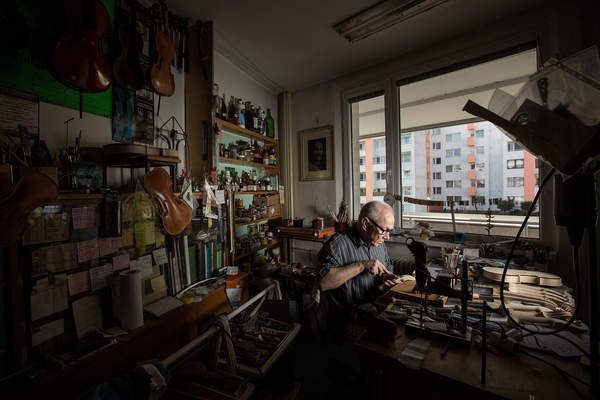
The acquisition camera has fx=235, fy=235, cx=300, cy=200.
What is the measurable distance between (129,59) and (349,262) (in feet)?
7.36

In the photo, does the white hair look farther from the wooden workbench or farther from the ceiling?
the ceiling

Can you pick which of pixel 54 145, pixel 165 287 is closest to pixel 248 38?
pixel 54 145

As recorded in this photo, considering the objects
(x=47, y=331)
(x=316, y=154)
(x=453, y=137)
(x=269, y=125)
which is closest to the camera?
(x=47, y=331)

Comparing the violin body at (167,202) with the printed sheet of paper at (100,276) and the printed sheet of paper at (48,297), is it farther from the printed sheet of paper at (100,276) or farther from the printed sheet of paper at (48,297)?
the printed sheet of paper at (48,297)

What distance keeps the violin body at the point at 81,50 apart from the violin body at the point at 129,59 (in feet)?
0.86

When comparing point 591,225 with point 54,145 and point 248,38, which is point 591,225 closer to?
point 54,145

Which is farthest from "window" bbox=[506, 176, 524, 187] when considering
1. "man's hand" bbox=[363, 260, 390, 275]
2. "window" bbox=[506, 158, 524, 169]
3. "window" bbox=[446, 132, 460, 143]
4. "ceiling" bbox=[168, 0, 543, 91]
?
"man's hand" bbox=[363, 260, 390, 275]

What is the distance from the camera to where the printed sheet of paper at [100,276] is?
136 centimetres

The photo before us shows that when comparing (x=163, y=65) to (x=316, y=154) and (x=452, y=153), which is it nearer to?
(x=316, y=154)

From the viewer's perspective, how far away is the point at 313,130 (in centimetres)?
362

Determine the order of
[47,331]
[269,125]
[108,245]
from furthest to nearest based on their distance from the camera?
1. [269,125]
2. [108,245]
3. [47,331]

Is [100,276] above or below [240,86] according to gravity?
below

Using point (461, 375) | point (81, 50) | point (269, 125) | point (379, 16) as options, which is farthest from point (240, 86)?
point (461, 375)

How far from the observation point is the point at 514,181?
2.60m
